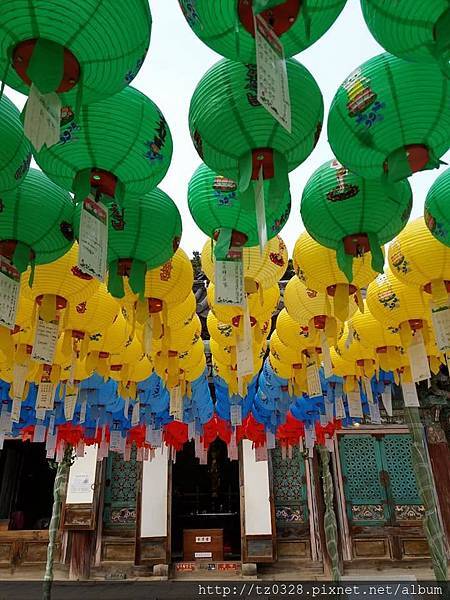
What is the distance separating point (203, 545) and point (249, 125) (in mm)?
9420

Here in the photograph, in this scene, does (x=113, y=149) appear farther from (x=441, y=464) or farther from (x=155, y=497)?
(x=441, y=464)

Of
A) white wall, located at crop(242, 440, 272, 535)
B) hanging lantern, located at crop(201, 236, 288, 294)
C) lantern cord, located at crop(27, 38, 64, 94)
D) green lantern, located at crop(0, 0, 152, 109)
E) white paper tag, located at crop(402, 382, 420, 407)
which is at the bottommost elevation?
white wall, located at crop(242, 440, 272, 535)

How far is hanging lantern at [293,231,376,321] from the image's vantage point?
3.03m

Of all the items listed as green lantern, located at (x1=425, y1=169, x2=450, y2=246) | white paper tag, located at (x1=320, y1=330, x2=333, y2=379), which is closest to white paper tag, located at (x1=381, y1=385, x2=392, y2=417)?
white paper tag, located at (x1=320, y1=330, x2=333, y2=379)

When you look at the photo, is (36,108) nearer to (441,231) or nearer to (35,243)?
(35,243)

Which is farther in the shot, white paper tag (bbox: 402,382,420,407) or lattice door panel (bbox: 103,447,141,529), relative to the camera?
lattice door panel (bbox: 103,447,141,529)

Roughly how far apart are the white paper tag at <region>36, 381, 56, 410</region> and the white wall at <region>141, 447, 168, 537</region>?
6.00m

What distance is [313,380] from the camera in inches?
176

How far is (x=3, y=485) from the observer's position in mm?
12625

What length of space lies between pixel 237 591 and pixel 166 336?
632cm

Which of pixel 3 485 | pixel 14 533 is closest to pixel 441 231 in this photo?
pixel 14 533

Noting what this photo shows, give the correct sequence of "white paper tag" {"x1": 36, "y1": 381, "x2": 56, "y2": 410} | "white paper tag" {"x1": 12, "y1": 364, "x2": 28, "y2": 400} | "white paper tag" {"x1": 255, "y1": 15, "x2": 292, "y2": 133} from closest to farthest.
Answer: "white paper tag" {"x1": 255, "y1": 15, "x2": 292, "y2": 133} → "white paper tag" {"x1": 12, "y1": 364, "x2": 28, "y2": 400} → "white paper tag" {"x1": 36, "y1": 381, "x2": 56, "y2": 410}

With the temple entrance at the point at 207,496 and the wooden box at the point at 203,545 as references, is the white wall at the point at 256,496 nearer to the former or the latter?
the wooden box at the point at 203,545

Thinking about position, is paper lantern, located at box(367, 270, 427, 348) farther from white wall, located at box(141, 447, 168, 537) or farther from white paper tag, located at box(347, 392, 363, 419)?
white wall, located at box(141, 447, 168, 537)
